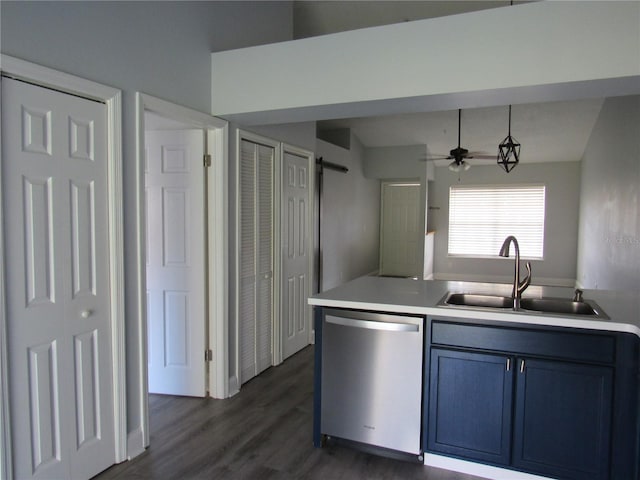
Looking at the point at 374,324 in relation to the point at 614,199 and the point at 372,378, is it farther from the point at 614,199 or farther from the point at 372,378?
the point at 614,199

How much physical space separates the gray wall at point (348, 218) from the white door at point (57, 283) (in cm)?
371

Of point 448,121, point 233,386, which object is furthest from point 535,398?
point 448,121

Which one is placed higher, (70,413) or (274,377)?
(70,413)

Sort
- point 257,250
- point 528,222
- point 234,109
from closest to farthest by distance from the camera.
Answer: point 234,109
point 257,250
point 528,222

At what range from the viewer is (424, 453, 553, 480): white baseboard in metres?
2.29

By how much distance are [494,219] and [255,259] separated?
7.19m

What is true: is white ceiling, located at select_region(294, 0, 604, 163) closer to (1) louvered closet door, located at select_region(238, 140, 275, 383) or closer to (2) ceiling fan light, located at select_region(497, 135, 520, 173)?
(2) ceiling fan light, located at select_region(497, 135, 520, 173)

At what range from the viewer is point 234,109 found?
3.11 m

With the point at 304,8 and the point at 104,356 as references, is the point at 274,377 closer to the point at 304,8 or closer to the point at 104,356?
the point at 104,356

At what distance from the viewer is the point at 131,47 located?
96.7 inches

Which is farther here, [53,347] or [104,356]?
[104,356]

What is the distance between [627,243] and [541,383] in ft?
10.1

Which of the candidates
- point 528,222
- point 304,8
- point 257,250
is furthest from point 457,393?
point 528,222

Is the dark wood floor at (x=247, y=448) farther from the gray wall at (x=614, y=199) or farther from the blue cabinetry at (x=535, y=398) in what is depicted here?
the gray wall at (x=614, y=199)
